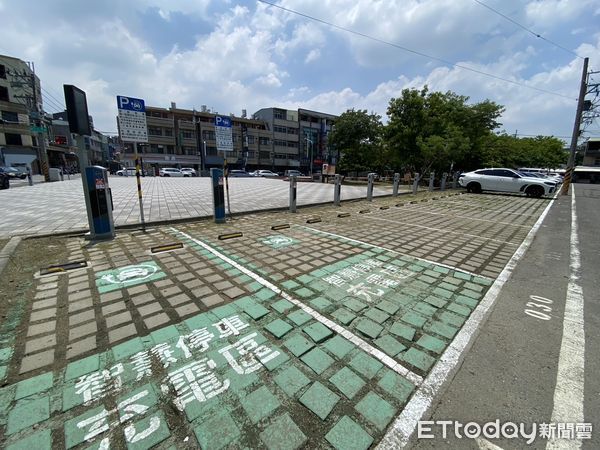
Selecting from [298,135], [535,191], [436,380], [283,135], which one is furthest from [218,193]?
[298,135]

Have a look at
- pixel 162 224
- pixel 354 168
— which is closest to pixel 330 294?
pixel 162 224

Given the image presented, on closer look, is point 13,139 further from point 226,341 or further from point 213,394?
point 213,394

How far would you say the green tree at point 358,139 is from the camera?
28.6m

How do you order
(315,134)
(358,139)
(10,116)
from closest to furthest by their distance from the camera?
(358,139) < (10,116) < (315,134)

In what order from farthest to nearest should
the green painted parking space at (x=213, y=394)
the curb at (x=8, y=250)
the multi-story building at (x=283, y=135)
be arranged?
1. the multi-story building at (x=283, y=135)
2. the curb at (x=8, y=250)
3. the green painted parking space at (x=213, y=394)

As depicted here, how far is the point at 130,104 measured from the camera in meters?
6.06

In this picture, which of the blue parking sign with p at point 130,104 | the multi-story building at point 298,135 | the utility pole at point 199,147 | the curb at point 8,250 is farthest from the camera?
the multi-story building at point 298,135

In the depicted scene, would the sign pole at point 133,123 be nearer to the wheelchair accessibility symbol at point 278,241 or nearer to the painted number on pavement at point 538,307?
the wheelchair accessibility symbol at point 278,241

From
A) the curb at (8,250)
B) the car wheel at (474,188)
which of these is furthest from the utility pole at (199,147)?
the curb at (8,250)

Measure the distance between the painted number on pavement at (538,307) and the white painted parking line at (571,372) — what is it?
0.15 meters

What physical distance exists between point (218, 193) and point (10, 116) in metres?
43.1

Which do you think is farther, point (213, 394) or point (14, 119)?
point (14, 119)

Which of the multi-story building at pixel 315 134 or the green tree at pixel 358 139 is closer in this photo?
the green tree at pixel 358 139

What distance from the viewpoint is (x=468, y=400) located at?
6.07 ft
